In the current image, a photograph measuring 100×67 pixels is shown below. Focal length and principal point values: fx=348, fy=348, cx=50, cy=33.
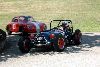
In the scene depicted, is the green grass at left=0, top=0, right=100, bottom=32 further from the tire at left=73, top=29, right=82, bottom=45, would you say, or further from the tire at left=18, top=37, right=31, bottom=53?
the tire at left=18, top=37, right=31, bottom=53

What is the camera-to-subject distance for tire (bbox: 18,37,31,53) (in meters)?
16.4

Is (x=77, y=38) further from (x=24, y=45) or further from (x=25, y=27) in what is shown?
(x=25, y=27)

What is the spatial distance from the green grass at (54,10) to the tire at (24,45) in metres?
15.6

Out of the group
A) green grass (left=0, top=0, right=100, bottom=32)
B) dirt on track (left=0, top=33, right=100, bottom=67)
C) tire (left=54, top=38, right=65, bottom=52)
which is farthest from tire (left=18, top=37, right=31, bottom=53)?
green grass (left=0, top=0, right=100, bottom=32)

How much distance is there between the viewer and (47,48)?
57.3 feet

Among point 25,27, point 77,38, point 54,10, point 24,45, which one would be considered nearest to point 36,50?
point 24,45

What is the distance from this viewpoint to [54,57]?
15109 millimetres

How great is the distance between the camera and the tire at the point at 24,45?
16.4 m

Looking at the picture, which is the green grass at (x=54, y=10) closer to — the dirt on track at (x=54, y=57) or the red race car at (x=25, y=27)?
the red race car at (x=25, y=27)

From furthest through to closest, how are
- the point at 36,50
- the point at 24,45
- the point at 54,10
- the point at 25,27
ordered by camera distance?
the point at 54,10 → the point at 25,27 → the point at 36,50 → the point at 24,45

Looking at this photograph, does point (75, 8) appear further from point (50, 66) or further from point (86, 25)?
point (50, 66)

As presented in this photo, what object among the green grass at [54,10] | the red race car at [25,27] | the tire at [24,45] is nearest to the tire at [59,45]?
the tire at [24,45]

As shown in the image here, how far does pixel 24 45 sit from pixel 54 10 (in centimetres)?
2898

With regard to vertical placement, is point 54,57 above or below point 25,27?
above
